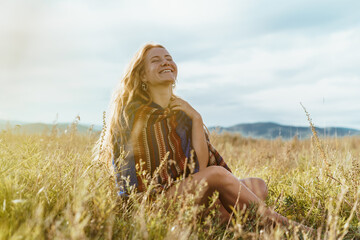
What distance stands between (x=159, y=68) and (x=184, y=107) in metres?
0.49

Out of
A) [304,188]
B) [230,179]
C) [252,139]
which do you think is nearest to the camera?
[230,179]

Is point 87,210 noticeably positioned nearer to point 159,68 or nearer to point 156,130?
point 156,130

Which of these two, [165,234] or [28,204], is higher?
[28,204]

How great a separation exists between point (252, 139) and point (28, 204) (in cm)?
1224

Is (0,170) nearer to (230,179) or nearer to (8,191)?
(8,191)

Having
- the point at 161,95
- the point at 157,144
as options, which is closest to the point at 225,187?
the point at 157,144

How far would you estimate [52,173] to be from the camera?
242 centimetres

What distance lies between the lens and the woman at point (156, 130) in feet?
10.6

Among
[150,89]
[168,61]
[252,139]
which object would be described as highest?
[168,61]

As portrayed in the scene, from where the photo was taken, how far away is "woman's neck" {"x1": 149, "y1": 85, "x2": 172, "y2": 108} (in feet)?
11.9

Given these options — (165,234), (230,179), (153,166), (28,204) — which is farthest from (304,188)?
(28,204)

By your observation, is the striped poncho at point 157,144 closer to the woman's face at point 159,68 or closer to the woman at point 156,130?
the woman at point 156,130

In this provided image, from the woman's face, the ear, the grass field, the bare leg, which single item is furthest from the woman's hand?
the grass field

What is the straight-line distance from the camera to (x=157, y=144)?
3.38 m
